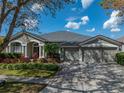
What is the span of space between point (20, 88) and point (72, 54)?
21.4 m

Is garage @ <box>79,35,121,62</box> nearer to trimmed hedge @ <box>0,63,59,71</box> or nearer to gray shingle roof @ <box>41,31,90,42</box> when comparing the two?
gray shingle roof @ <box>41,31,90,42</box>

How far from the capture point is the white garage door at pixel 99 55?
3216 cm

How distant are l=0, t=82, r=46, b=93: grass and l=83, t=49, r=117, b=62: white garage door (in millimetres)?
19794

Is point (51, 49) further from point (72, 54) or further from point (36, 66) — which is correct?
point (36, 66)

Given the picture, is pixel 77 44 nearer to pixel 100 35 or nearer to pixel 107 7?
pixel 100 35

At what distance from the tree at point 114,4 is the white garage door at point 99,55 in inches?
401

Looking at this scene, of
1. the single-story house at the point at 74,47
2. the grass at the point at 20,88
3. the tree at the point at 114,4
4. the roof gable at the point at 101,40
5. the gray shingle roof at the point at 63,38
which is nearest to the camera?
the grass at the point at 20,88

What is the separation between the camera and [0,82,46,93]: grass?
1226 centimetres

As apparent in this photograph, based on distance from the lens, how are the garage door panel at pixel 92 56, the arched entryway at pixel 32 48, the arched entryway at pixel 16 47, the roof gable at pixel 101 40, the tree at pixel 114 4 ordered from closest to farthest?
the tree at pixel 114 4, the roof gable at pixel 101 40, the garage door panel at pixel 92 56, the arched entryway at pixel 16 47, the arched entryway at pixel 32 48

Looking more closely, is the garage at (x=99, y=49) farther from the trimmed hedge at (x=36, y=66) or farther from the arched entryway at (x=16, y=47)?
the trimmed hedge at (x=36, y=66)

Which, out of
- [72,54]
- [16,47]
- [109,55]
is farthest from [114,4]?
[16,47]

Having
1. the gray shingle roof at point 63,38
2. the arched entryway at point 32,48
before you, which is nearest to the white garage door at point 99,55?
the gray shingle roof at point 63,38

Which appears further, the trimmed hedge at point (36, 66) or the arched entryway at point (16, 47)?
the arched entryway at point (16, 47)

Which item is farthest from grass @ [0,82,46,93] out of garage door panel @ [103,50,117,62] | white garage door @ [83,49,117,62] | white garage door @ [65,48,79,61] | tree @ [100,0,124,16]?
garage door panel @ [103,50,117,62]
